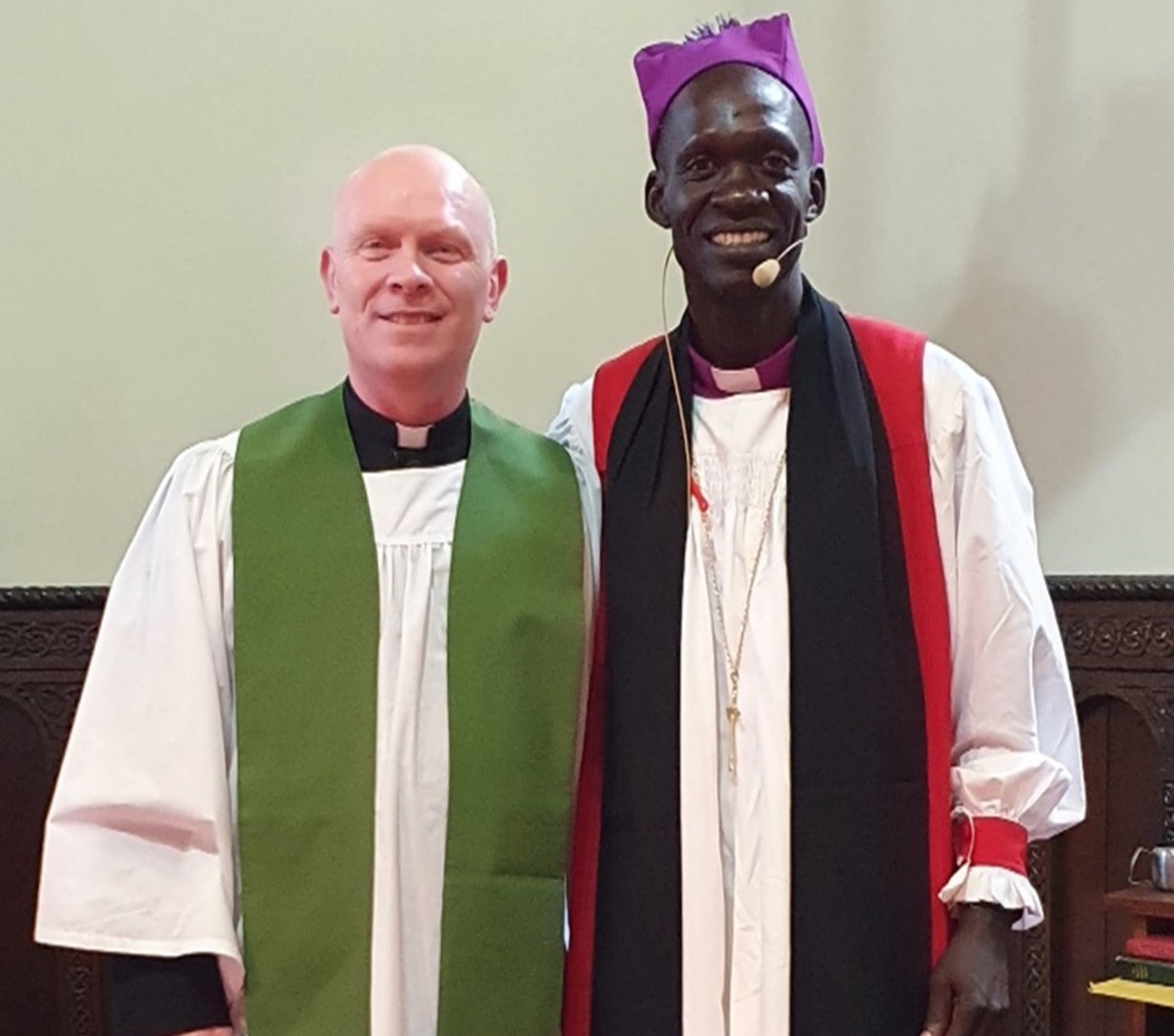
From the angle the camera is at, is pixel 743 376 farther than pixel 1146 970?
No

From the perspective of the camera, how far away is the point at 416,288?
6.26ft

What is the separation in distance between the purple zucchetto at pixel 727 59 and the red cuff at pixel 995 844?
32.5 inches

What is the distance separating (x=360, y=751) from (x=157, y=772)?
0.22 m

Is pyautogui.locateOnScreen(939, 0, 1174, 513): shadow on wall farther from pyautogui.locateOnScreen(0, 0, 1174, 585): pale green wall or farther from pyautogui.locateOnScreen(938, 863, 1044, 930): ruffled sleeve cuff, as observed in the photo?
pyautogui.locateOnScreen(938, 863, 1044, 930): ruffled sleeve cuff

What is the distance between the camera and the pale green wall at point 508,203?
302 cm

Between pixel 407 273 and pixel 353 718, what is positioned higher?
pixel 407 273

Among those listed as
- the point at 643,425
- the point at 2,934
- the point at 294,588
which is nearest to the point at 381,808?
the point at 294,588

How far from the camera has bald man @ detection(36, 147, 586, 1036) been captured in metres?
1.77

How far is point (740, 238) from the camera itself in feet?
6.22

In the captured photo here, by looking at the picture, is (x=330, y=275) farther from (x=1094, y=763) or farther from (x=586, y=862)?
(x=1094, y=763)

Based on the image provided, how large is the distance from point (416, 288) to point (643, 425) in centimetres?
33

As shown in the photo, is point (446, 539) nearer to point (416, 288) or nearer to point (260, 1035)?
point (416, 288)

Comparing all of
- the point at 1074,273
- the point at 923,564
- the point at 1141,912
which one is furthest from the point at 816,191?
the point at 1141,912

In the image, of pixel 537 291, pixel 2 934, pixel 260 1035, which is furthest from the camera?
pixel 537 291
